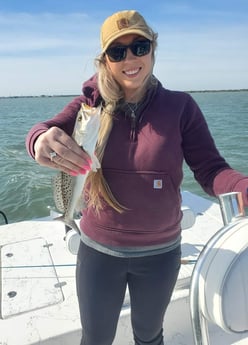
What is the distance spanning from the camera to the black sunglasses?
172 centimetres

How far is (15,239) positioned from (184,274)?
6.16 ft

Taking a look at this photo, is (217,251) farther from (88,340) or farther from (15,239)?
(15,239)

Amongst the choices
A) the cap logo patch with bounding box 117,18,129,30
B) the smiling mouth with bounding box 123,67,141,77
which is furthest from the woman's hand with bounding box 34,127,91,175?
the cap logo patch with bounding box 117,18,129,30

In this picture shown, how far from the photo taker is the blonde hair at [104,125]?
1.77 meters

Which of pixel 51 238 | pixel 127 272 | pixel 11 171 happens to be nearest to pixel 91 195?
pixel 127 272

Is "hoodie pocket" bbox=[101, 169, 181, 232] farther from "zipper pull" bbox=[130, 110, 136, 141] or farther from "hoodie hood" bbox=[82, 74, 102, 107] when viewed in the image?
"hoodie hood" bbox=[82, 74, 102, 107]

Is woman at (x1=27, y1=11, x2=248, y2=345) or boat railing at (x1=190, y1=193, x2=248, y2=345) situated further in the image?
woman at (x1=27, y1=11, x2=248, y2=345)

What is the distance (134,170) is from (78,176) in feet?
0.94

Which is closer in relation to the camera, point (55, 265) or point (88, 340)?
point (88, 340)

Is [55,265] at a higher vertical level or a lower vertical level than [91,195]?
lower

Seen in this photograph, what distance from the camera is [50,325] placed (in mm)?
2479

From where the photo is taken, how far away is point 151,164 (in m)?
1.76

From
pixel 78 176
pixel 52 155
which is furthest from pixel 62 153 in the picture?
pixel 78 176

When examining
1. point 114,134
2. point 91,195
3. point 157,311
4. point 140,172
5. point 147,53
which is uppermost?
point 147,53
